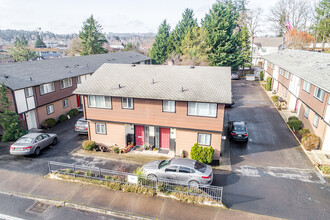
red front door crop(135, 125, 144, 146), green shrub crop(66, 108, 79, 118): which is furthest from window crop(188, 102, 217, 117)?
green shrub crop(66, 108, 79, 118)

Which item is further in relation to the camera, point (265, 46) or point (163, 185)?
point (265, 46)

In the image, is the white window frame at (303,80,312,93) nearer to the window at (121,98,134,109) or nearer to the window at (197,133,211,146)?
the window at (197,133,211,146)

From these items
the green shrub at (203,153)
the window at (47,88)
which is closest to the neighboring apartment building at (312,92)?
the green shrub at (203,153)

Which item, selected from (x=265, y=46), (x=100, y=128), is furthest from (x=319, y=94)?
(x=265, y=46)

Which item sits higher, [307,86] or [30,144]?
[307,86]

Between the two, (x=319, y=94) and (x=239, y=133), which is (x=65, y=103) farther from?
(x=319, y=94)

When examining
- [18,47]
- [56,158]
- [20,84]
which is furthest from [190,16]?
[56,158]

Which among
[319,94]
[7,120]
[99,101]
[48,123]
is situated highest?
[319,94]

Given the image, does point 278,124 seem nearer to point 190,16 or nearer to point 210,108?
point 210,108
